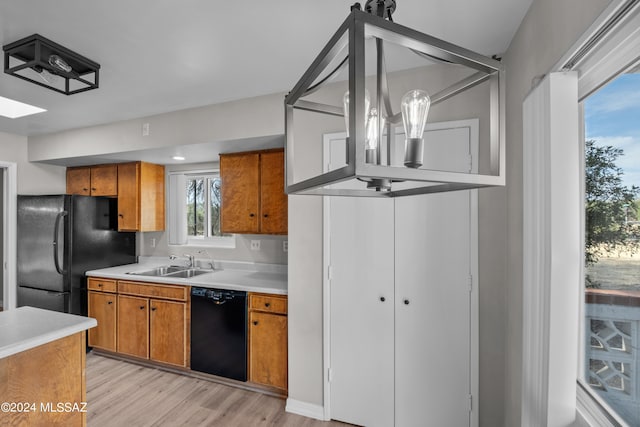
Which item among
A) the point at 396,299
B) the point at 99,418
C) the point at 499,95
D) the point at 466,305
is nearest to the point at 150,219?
the point at 99,418

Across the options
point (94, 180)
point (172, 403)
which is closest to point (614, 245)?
point (172, 403)

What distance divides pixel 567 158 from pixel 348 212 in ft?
4.24

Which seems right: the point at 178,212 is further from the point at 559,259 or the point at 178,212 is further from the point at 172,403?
the point at 559,259

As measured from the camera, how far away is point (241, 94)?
250 centimetres

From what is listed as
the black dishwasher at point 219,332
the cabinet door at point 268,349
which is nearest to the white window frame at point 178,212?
the black dishwasher at point 219,332

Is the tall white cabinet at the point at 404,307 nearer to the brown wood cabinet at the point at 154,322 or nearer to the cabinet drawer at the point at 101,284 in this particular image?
the brown wood cabinet at the point at 154,322

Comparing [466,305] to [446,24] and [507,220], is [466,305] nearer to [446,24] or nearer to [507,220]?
[507,220]

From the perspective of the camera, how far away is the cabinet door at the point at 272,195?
9.37 ft

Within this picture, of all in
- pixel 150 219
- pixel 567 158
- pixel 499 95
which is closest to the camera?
pixel 499 95

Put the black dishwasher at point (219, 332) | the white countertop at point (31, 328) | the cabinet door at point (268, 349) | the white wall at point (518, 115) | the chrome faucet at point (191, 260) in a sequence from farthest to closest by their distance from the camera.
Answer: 1. the chrome faucet at point (191, 260)
2. the black dishwasher at point (219, 332)
3. the cabinet door at point (268, 349)
4. the white countertop at point (31, 328)
5. the white wall at point (518, 115)

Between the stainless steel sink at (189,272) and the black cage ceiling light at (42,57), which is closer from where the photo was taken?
the black cage ceiling light at (42,57)

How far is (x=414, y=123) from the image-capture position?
0.61m

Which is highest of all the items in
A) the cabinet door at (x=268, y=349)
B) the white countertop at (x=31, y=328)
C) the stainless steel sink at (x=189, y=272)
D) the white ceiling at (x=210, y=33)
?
the white ceiling at (x=210, y=33)

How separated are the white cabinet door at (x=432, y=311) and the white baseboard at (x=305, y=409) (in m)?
0.56
